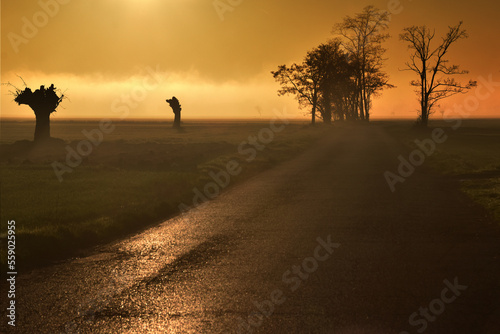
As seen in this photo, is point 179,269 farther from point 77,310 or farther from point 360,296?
point 360,296

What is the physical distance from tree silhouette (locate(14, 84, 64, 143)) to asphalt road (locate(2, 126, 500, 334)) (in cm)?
3490

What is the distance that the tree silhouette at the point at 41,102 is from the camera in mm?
41812

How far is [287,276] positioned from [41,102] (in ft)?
138

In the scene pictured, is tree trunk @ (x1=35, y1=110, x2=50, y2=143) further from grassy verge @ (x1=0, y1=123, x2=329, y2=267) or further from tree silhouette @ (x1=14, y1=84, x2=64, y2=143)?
grassy verge @ (x1=0, y1=123, x2=329, y2=267)

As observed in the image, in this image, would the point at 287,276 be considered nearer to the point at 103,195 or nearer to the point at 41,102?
the point at 103,195

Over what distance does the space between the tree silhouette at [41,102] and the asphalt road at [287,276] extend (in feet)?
115

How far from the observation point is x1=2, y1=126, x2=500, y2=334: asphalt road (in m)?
5.68

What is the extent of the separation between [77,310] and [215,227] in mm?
4985

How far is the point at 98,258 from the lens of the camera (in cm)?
888

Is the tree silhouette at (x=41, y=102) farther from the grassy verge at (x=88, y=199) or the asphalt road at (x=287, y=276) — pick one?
the asphalt road at (x=287, y=276)

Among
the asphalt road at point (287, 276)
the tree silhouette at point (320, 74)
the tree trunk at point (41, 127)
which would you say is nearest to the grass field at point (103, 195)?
the asphalt road at point (287, 276)

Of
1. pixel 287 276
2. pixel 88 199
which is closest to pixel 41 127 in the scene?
pixel 88 199

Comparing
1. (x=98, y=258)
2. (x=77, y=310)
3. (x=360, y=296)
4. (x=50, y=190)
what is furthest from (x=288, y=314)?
(x=50, y=190)

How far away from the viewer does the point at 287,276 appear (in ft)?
23.9
